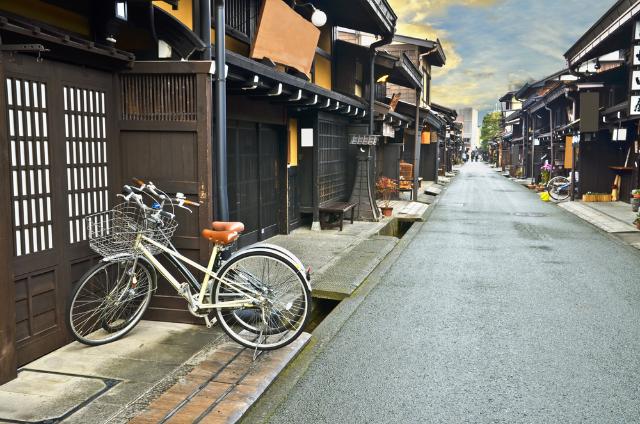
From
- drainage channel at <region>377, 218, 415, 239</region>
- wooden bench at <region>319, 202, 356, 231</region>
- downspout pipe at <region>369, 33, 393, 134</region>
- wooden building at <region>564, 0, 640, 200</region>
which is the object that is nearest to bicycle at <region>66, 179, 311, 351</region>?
wooden bench at <region>319, 202, 356, 231</region>

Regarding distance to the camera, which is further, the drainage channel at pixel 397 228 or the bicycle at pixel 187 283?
the drainage channel at pixel 397 228

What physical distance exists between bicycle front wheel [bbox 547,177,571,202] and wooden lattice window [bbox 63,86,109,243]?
2416 centimetres

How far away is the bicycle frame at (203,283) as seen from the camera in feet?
18.8

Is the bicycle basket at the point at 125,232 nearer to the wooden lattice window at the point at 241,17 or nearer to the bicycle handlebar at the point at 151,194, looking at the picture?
the bicycle handlebar at the point at 151,194

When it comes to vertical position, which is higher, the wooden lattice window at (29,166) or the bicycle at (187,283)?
the wooden lattice window at (29,166)

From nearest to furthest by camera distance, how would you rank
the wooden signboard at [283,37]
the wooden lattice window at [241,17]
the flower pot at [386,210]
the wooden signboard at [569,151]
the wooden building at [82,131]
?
the wooden building at [82,131] → the wooden signboard at [283,37] → the wooden lattice window at [241,17] → the flower pot at [386,210] → the wooden signboard at [569,151]

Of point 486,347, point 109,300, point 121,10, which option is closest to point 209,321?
point 109,300

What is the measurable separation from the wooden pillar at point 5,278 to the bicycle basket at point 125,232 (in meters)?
0.90

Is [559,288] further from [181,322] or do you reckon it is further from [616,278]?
[181,322]

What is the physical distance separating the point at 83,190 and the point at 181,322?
1857 mm

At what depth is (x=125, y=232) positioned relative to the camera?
19.1ft

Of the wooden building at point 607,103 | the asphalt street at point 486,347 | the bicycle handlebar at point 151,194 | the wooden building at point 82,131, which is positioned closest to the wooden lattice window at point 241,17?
the wooden building at point 82,131

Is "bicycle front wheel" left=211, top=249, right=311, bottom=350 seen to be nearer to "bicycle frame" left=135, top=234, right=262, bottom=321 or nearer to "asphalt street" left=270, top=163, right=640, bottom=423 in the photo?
"bicycle frame" left=135, top=234, right=262, bottom=321

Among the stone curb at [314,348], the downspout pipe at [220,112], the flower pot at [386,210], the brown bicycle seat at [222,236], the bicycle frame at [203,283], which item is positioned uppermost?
the downspout pipe at [220,112]
